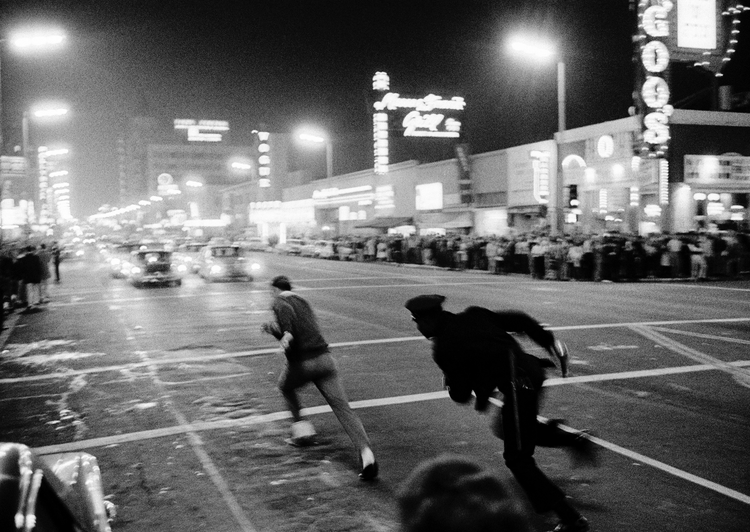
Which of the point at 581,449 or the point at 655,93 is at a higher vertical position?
the point at 655,93

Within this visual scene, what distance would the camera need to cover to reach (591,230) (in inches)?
1315

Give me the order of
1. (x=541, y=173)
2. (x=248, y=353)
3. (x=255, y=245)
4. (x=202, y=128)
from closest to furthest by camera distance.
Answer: (x=248, y=353) → (x=541, y=173) → (x=255, y=245) → (x=202, y=128)

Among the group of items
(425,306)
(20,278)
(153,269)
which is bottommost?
(153,269)

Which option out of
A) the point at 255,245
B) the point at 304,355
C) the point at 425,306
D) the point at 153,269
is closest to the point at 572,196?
the point at 153,269

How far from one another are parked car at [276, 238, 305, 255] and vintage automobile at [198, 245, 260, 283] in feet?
85.7

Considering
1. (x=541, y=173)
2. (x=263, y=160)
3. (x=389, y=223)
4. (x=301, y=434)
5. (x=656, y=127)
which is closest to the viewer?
(x=301, y=434)

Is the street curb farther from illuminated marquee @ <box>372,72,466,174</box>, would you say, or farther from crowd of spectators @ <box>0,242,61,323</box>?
illuminated marquee @ <box>372,72,466,174</box>

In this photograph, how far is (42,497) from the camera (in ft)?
8.75

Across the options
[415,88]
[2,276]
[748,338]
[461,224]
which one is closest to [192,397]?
[748,338]

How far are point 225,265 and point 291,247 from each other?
29.4 meters

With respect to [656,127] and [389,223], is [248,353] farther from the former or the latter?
[389,223]

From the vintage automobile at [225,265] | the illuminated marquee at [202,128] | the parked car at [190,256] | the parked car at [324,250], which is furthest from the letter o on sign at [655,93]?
the illuminated marquee at [202,128]

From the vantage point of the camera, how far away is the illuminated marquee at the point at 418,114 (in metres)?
47.2

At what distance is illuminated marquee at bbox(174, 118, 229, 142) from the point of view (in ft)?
606
